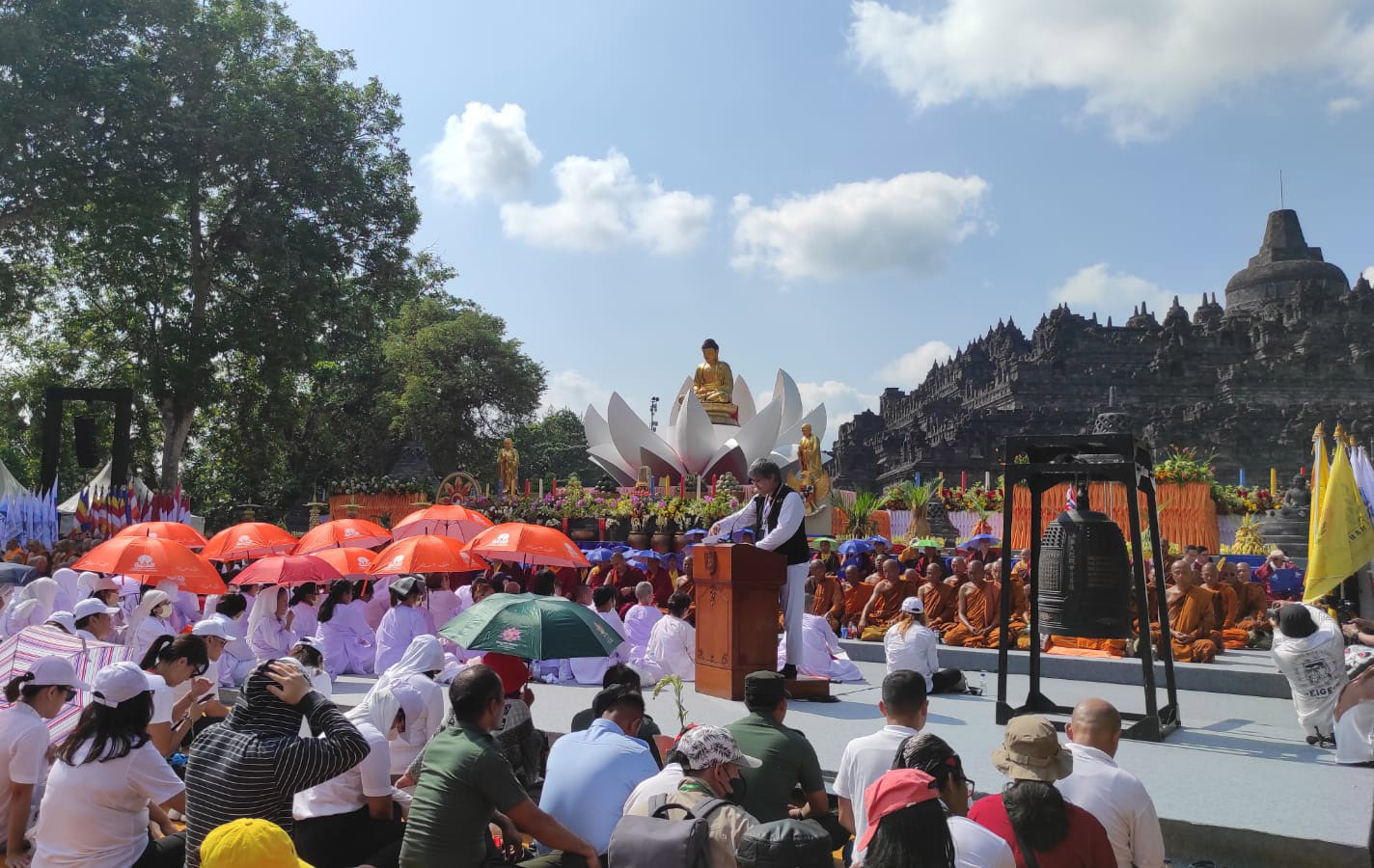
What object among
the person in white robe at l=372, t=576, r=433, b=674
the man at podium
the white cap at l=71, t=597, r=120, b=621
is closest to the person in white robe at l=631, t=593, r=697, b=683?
the man at podium

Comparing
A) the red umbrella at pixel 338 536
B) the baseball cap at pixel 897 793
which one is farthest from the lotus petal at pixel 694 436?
the baseball cap at pixel 897 793

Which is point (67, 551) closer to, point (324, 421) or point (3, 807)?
point (3, 807)

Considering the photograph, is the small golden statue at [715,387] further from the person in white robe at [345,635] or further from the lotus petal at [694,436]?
the person in white robe at [345,635]

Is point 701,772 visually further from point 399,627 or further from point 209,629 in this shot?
point 399,627

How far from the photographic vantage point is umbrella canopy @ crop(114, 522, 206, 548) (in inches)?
380

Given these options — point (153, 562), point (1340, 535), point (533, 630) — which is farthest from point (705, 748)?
point (153, 562)

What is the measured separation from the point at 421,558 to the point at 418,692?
15.6 feet

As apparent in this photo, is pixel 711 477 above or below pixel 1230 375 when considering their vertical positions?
below

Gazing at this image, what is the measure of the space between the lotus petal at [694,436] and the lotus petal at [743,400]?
13.6ft

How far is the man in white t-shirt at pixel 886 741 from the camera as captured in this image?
382cm

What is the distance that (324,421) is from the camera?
124ft

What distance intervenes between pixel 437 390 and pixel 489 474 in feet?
12.4

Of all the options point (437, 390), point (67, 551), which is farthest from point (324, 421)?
point (67, 551)

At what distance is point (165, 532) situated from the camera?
10055 mm
